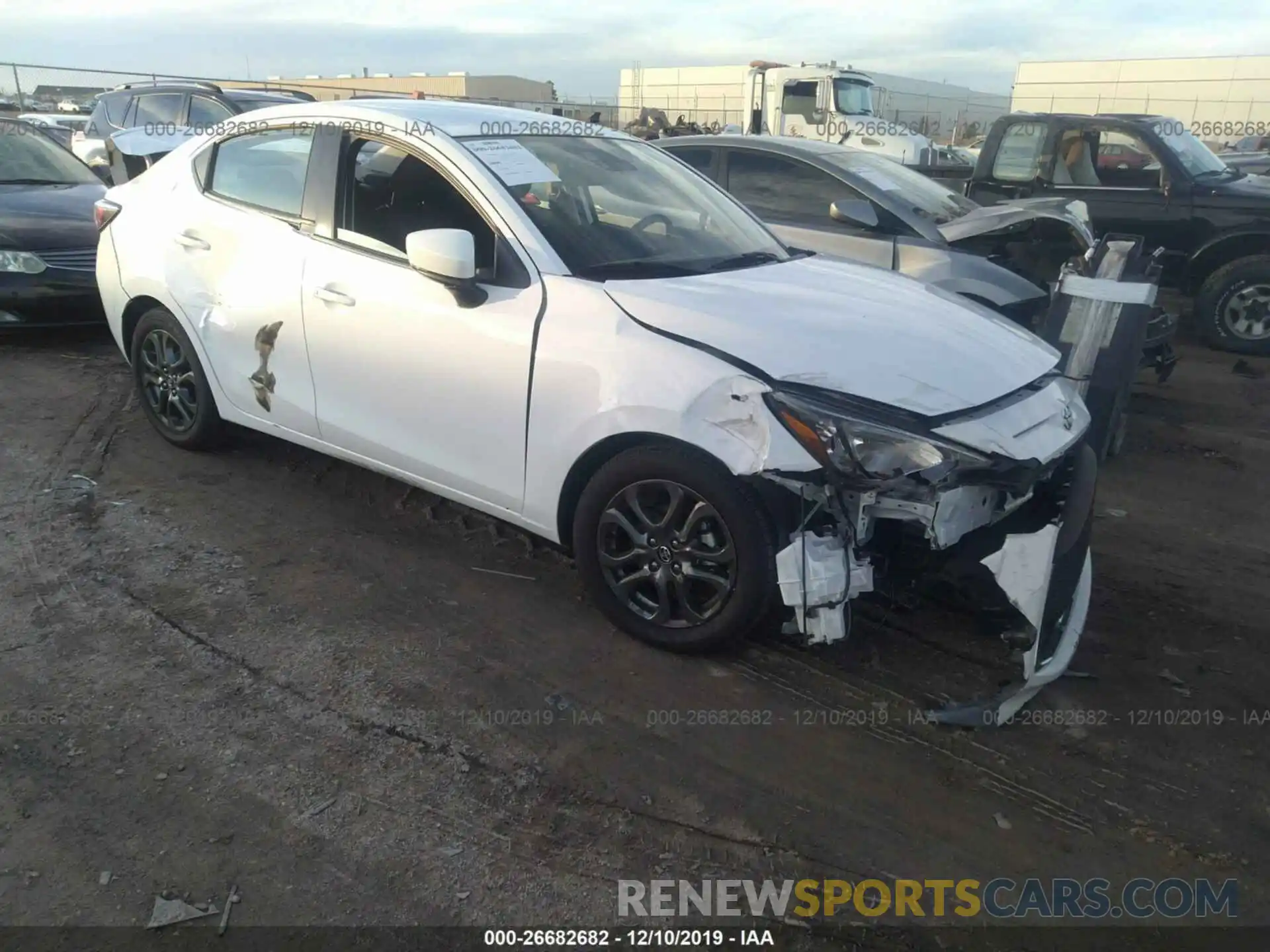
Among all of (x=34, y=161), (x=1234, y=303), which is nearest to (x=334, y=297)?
(x=34, y=161)

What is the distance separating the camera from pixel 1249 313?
26.5ft

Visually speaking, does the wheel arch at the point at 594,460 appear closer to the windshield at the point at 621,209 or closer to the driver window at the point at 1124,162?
the windshield at the point at 621,209

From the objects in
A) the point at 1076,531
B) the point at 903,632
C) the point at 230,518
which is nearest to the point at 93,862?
the point at 230,518

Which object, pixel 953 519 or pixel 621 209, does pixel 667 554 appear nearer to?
pixel 953 519

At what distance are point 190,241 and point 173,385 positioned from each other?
2.58ft

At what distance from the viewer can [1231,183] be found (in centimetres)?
824

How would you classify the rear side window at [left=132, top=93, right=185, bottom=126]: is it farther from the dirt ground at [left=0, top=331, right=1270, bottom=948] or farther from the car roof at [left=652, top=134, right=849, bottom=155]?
the dirt ground at [left=0, top=331, right=1270, bottom=948]

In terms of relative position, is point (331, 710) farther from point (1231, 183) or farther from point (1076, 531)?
point (1231, 183)

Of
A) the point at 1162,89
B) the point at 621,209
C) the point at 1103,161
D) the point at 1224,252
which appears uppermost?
the point at 1162,89

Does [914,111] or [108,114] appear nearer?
[108,114]

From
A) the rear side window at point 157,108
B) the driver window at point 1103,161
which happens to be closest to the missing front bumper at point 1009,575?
the driver window at point 1103,161

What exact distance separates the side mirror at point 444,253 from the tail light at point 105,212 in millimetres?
2603

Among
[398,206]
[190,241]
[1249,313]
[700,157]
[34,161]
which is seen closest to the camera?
[398,206]

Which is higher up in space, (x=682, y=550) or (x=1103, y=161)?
(x=1103, y=161)
